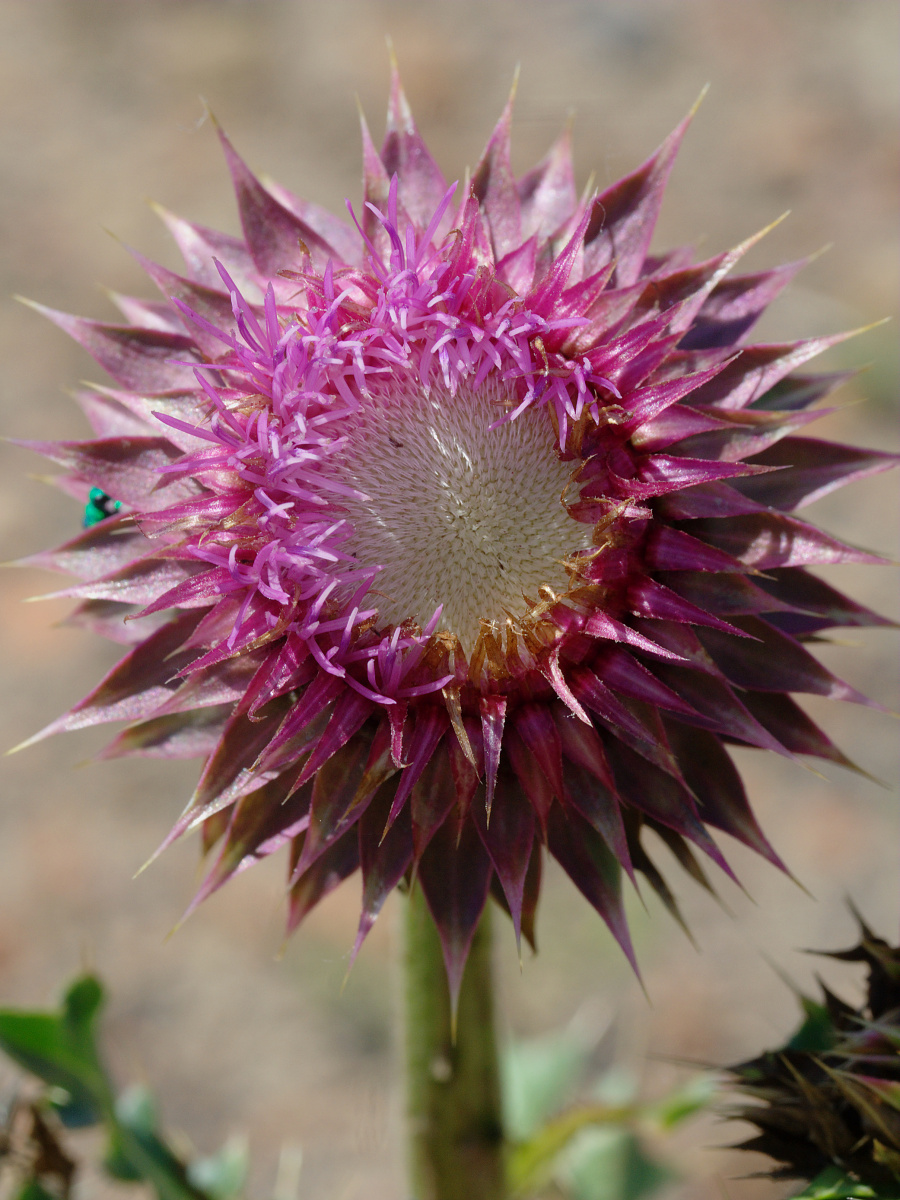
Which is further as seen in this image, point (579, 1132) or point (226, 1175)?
point (579, 1132)

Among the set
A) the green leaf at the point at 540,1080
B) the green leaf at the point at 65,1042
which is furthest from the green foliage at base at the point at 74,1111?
the green leaf at the point at 540,1080

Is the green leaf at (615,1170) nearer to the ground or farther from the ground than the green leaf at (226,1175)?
nearer to the ground

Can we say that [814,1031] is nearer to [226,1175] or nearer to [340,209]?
[226,1175]

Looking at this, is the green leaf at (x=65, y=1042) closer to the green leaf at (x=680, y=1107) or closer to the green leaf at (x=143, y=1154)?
the green leaf at (x=143, y=1154)

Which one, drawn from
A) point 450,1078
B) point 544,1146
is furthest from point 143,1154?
point 544,1146

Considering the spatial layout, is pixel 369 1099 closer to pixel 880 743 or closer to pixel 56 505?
pixel 880 743

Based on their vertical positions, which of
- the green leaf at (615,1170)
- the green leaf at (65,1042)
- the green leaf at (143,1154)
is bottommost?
the green leaf at (615,1170)

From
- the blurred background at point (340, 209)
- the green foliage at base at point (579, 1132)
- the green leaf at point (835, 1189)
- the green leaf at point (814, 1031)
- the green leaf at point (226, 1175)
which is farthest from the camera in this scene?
the blurred background at point (340, 209)
